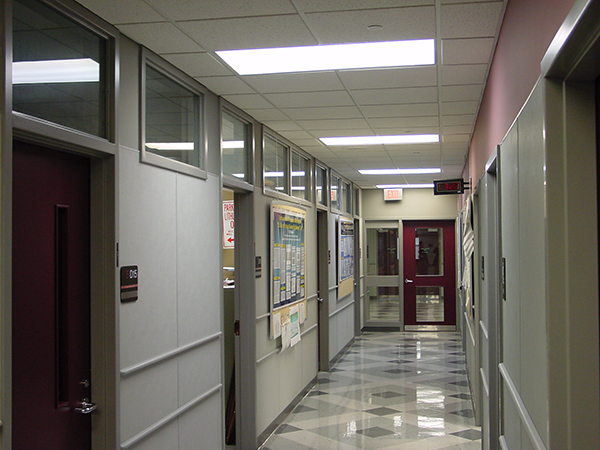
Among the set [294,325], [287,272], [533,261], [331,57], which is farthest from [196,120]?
[294,325]

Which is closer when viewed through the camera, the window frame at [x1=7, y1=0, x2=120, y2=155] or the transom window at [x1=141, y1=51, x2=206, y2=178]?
the window frame at [x1=7, y1=0, x2=120, y2=155]

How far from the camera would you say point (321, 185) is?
8.27 m

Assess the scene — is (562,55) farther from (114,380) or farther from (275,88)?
(275,88)

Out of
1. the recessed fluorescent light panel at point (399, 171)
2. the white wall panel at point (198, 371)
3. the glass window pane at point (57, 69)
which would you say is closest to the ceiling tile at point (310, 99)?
the glass window pane at point (57, 69)

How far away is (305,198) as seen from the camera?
7.32 meters

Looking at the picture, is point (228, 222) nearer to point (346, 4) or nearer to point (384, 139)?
point (384, 139)

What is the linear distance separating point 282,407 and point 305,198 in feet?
8.37

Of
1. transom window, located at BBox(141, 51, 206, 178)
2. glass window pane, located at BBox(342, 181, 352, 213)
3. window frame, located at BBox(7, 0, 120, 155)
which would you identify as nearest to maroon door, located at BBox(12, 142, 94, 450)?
window frame, located at BBox(7, 0, 120, 155)

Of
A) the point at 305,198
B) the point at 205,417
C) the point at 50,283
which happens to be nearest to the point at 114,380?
the point at 50,283

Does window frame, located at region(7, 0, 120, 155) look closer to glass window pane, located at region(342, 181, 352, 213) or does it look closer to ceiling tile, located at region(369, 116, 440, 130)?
ceiling tile, located at region(369, 116, 440, 130)

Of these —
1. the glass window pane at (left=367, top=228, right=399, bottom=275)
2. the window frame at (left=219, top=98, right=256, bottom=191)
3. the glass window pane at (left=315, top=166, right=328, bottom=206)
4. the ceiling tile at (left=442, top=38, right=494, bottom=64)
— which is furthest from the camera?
the glass window pane at (left=367, top=228, right=399, bottom=275)

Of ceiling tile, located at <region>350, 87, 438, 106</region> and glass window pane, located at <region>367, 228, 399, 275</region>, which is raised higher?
ceiling tile, located at <region>350, 87, 438, 106</region>

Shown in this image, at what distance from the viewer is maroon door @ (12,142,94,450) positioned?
242cm

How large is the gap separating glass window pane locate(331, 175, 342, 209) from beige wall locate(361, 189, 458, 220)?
9.57ft
